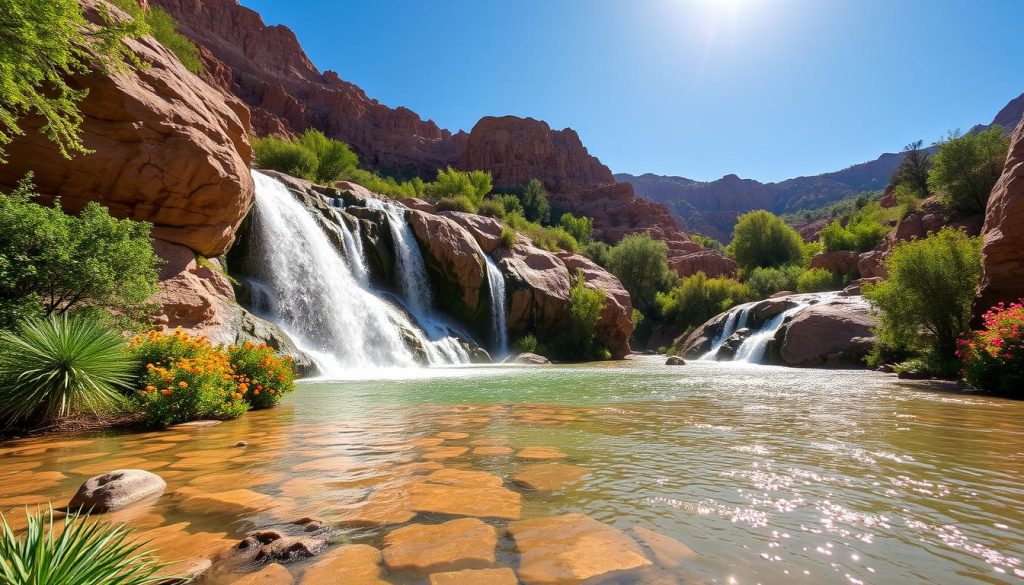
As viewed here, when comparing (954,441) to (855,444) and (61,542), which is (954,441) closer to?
(855,444)

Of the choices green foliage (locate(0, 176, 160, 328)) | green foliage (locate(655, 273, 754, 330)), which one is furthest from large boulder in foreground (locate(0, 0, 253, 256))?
green foliage (locate(655, 273, 754, 330))

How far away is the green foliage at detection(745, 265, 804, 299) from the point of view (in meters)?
40.4

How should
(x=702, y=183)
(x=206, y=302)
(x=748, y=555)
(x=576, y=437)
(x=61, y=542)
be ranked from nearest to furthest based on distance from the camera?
1. (x=61, y=542)
2. (x=748, y=555)
3. (x=576, y=437)
4. (x=206, y=302)
5. (x=702, y=183)

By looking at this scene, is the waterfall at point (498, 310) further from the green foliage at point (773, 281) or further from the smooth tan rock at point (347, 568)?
the green foliage at point (773, 281)

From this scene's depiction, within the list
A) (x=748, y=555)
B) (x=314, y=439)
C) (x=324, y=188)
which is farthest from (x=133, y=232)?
(x=324, y=188)

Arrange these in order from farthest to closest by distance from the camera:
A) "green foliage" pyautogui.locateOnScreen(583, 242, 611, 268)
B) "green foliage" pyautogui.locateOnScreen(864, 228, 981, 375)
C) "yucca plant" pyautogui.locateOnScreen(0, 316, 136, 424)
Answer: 1. "green foliage" pyautogui.locateOnScreen(583, 242, 611, 268)
2. "green foliage" pyautogui.locateOnScreen(864, 228, 981, 375)
3. "yucca plant" pyautogui.locateOnScreen(0, 316, 136, 424)

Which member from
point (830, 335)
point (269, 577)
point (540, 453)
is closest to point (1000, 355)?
point (540, 453)

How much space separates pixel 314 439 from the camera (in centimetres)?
484

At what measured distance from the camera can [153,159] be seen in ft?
37.2

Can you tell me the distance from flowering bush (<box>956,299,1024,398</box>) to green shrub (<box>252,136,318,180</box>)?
30462mm

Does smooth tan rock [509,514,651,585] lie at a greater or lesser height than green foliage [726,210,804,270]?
lesser

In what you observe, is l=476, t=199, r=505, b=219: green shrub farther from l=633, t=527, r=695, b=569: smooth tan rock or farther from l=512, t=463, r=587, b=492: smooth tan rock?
l=633, t=527, r=695, b=569: smooth tan rock

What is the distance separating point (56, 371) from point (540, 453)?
541 centimetres

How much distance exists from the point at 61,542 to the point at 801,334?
78.6ft
